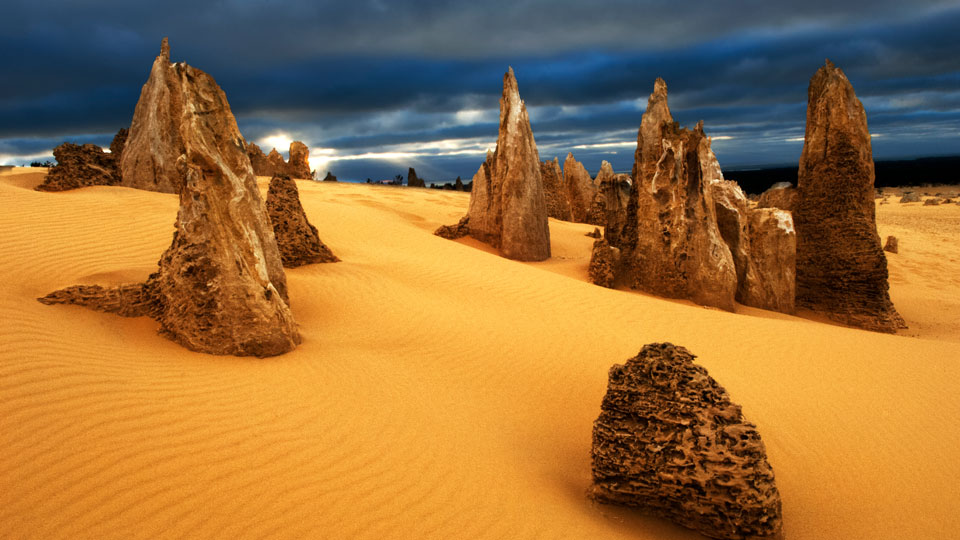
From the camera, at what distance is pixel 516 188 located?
44.3 feet

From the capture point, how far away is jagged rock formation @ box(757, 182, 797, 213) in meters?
11.8

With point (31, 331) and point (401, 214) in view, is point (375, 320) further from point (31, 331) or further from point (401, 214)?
point (401, 214)

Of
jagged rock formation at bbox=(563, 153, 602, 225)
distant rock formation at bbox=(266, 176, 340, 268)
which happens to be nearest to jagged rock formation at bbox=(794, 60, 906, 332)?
distant rock formation at bbox=(266, 176, 340, 268)

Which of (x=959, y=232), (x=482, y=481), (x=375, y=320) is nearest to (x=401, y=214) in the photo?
(x=375, y=320)

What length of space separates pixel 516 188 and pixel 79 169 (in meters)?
10.5

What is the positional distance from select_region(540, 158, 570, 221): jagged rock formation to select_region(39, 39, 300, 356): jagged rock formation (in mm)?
16103

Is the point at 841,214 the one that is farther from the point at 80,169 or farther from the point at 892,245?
the point at 80,169

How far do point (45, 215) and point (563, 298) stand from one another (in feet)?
28.2

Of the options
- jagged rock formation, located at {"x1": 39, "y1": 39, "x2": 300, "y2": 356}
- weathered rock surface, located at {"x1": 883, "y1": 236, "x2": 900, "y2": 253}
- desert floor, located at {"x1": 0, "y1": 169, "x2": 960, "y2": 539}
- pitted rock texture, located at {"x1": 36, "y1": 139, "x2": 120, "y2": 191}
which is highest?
pitted rock texture, located at {"x1": 36, "y1": 139, "x2": 120, "y2": 191}

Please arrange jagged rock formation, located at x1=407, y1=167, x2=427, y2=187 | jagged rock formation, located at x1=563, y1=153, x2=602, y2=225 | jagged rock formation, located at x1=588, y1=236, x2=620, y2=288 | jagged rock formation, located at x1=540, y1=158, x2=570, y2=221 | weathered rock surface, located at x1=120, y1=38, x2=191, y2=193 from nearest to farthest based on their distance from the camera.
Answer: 1. jagged rock formation, located at x1=588, y1=236, x2=620, y2=288
2. weathered rock surface, located at x1=120, y1=38, x2=191, y2=193
3. jagged rock formation, located at x1=540, y1=158, x2=570, y2=221
4. jagged rock formation, located at x1=563, y1=153, x2=602, y2=225
5. jagged rock formation, located at x1=407, y1=167, x2=427, y2=187

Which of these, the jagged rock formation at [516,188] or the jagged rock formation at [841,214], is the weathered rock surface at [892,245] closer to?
the jagged rock formation at [841,214]

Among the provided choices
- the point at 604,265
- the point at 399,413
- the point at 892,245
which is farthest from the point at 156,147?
the point at 892,245

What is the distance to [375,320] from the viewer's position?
24.2 ft

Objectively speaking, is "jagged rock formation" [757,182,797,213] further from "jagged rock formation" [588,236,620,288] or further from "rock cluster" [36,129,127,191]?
"rock cluster" [36,129,127,191]
